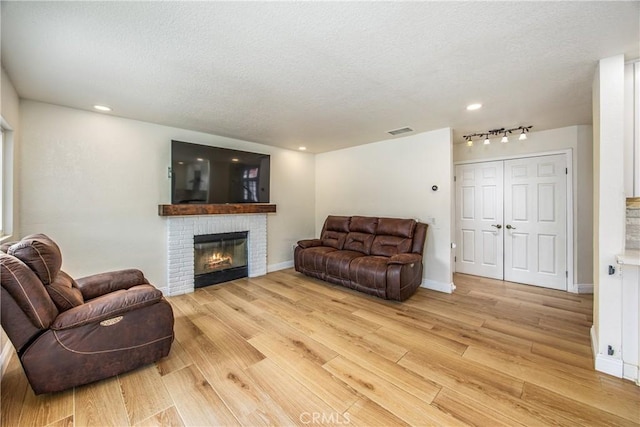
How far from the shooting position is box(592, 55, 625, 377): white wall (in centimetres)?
A: 191

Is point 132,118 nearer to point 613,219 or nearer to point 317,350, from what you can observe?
point 317,350

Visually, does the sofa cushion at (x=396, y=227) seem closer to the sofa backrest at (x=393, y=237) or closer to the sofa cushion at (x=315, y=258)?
the sofa backrest at (x=393, y=237)

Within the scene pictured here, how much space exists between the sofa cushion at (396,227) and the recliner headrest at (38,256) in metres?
3.80

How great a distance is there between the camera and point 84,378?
1.74 m

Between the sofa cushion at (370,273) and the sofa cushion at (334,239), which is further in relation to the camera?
the sofa cushion at (334,239)

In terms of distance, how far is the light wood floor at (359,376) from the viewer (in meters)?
1.55

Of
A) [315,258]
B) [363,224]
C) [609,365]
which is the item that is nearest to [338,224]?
[363,224]

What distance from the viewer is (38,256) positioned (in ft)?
5.69

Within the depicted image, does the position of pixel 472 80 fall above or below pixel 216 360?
above

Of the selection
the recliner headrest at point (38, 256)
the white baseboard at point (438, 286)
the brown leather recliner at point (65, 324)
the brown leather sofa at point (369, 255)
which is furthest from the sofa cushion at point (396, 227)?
the recliner headrest at point (38, 256)

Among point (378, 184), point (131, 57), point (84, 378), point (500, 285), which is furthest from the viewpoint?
point (378, 184)

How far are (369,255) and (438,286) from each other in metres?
1.12

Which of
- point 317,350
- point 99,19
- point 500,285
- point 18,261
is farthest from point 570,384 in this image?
point 99,19

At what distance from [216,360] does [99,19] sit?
2.51 meters
